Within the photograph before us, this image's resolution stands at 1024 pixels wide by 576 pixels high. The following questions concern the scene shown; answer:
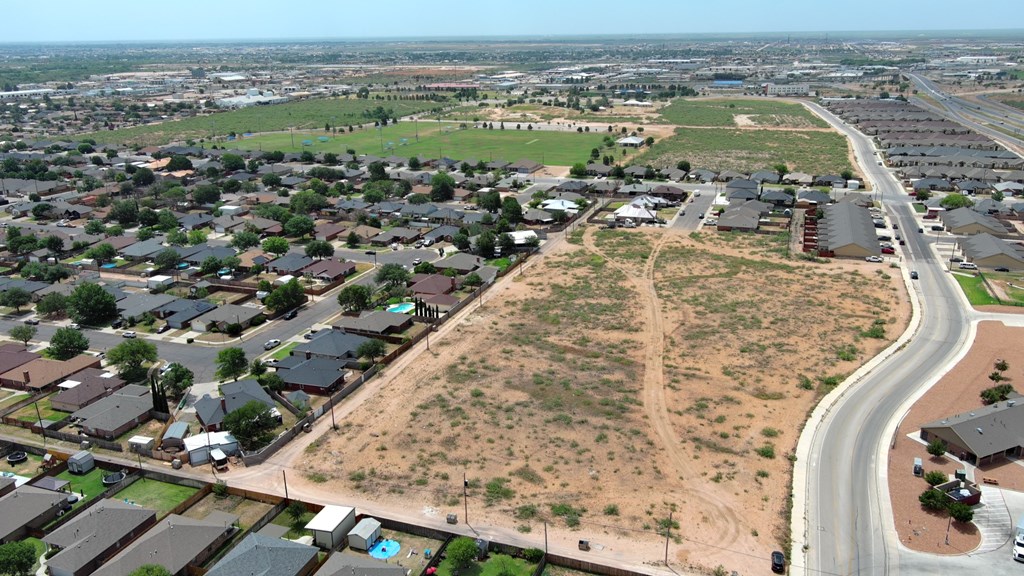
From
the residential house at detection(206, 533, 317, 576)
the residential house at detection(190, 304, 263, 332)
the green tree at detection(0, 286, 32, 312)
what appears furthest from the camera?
the green tree at detection(0, 286, 32, 312)

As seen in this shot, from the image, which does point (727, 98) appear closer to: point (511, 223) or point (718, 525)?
point (511, 223)

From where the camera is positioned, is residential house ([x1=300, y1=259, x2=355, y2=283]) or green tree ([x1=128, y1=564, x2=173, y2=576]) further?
residential house ([x1=300, y1=259, x2=355, y2=283])

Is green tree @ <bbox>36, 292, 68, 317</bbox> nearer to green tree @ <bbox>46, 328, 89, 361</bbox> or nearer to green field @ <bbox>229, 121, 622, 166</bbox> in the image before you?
green tree @ <bbox>46, 328, 89, 361</bbox>

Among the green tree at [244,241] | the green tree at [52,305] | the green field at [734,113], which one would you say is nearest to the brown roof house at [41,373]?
the green tree at [52,305]

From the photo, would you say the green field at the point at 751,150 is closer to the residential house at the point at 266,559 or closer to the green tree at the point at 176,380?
the green tree at the point at 176,380

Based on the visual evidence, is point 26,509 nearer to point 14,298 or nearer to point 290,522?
point 290,522

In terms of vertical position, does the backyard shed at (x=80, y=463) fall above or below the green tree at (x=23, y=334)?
below

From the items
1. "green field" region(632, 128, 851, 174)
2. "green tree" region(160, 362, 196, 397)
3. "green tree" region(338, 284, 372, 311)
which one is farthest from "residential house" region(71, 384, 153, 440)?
"green field" region(632, 128, 851, 174)
